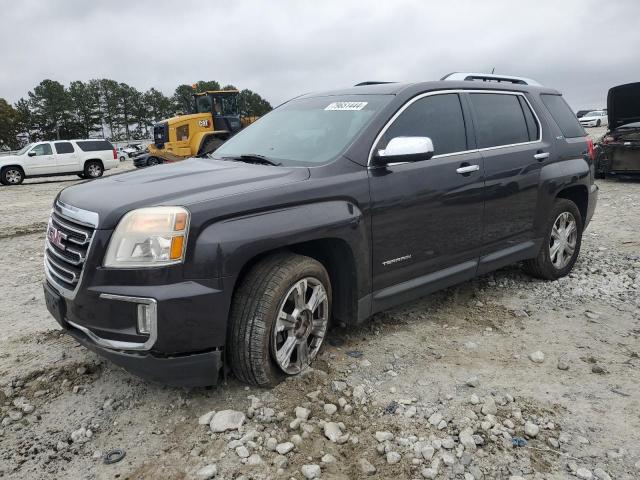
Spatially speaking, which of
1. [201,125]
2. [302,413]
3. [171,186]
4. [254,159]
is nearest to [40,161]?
[201,125]

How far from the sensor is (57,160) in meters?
19.9

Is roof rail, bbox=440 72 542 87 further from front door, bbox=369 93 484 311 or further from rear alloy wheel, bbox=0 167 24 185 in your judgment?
rear alloy wheel, bbox=0 167 24 185

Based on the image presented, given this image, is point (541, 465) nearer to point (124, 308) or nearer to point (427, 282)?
point (427, 282)

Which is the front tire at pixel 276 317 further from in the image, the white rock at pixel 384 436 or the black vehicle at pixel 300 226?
the white rock at pixel 384 436

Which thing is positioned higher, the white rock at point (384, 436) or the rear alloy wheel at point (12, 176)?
the rear alloy wheel at point (12, 176)

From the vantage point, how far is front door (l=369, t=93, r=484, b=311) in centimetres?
320

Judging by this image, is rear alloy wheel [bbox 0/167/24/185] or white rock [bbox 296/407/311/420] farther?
rear alloy wheel [bbox 0/167/24/185]

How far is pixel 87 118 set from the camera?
88.9 metres

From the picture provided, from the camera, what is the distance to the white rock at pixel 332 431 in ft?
8.14

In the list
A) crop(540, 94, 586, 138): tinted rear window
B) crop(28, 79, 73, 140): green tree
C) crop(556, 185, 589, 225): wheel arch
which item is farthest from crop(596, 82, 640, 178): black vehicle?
crop(28, 79, 73, 140): green tree

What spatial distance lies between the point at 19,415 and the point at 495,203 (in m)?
3.50

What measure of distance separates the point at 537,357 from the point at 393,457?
4.83 feet

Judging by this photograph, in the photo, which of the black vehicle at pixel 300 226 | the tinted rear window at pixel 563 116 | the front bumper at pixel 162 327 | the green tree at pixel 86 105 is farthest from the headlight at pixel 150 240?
the green tree at pixel 86 105

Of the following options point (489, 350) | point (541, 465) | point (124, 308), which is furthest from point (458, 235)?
point (124, 308)
